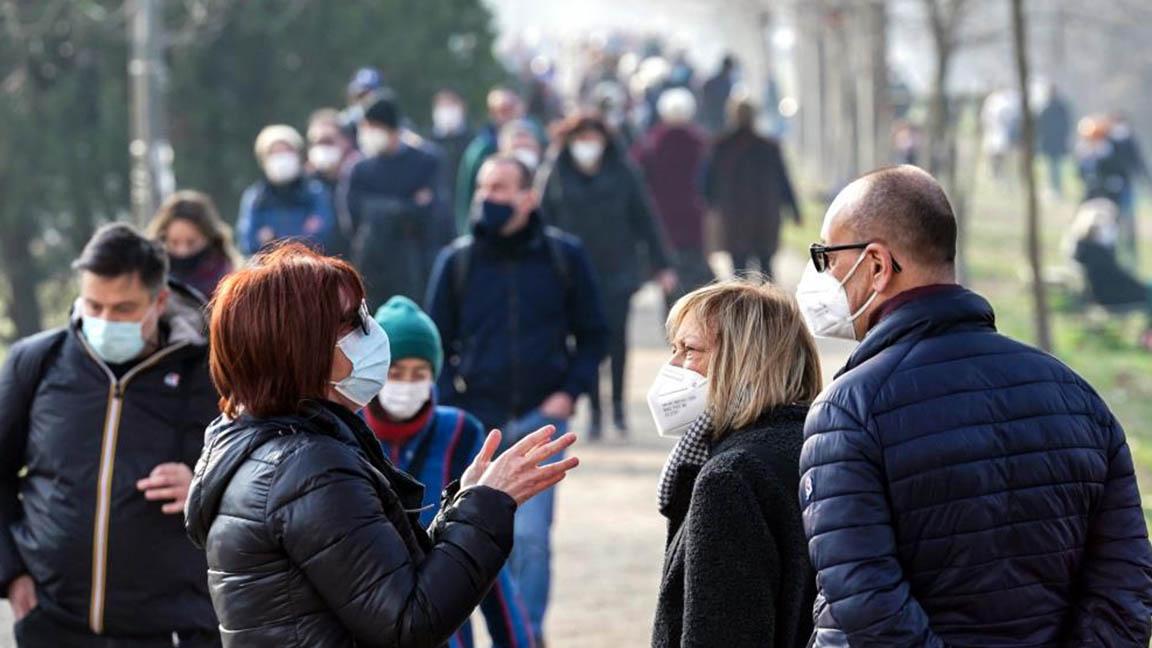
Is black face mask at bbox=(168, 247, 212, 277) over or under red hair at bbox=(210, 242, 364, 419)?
under

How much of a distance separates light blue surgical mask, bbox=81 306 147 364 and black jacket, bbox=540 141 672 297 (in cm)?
710

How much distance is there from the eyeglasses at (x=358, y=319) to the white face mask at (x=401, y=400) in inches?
78.3

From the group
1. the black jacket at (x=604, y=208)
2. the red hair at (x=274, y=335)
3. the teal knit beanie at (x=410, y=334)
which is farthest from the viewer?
the black jacket at (x=604, y=208)

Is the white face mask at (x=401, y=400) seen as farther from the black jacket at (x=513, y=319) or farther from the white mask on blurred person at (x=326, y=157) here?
the white mask on blurred person at (x=326, y=157)


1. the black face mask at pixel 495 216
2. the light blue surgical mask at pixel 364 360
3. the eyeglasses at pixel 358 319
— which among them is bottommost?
the black face mask at pixel 495 216

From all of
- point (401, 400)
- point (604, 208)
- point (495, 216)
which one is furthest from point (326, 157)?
point (401, 400)

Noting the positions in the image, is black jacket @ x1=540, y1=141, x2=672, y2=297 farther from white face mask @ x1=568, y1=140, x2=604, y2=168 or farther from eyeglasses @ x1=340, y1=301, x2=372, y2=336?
eyeglasses @ x1=340, y1=301, x2=372, y2=336

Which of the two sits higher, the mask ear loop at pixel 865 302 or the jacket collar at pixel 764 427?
the mask ear loop at pixel 865 302

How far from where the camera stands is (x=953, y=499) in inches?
145

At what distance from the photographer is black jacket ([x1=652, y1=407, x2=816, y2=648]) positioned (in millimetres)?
4008

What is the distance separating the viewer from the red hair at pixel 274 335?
374 cm

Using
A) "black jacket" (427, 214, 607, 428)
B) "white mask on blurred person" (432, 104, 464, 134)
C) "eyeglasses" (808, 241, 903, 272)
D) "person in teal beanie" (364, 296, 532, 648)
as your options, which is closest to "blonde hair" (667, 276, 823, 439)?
"eyeglasses" (808, 241, 903, 272)

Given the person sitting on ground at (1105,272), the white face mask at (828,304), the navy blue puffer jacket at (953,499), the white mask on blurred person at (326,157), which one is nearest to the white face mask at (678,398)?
the white face mask at (828,304)

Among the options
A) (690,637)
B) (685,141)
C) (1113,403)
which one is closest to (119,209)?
(685,141)
